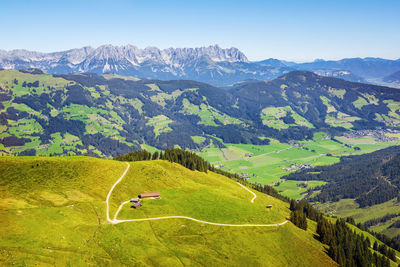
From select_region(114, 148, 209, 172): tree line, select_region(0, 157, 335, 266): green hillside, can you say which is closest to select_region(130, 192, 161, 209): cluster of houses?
select_region(0, 157, 335, 266): green hillside

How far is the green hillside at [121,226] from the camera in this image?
72.5 m

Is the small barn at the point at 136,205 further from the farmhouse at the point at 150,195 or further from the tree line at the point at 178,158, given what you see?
the tree line at the point at 178,158

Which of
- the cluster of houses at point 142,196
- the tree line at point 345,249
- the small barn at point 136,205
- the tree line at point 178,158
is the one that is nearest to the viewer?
the small barn at point 136,205

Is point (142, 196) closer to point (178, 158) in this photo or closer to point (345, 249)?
point (178, 158)

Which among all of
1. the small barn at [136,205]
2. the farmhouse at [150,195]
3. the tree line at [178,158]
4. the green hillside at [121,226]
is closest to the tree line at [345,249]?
the green hillside at [121,226]

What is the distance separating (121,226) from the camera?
90312 mm

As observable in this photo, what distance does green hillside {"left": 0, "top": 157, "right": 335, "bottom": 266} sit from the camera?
72.5 m

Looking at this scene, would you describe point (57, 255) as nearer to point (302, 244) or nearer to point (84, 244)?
point (84, 244)

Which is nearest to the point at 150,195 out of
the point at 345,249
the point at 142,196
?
the point at 142,196

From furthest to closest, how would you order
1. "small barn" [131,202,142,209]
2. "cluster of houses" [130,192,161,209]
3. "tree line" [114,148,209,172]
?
"tree line" [114,148,209,172], "cluster of houses" [130,192,161,209], "small barn" [131,202,142,209]

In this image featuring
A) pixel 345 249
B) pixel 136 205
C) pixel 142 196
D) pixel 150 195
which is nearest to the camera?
pixel 136 205

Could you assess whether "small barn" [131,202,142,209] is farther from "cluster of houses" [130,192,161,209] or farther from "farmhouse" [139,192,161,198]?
"farmhouse" [139,192,161,198]

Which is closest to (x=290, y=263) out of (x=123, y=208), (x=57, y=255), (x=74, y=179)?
(x=123, y=208)

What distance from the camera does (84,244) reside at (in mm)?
75500
